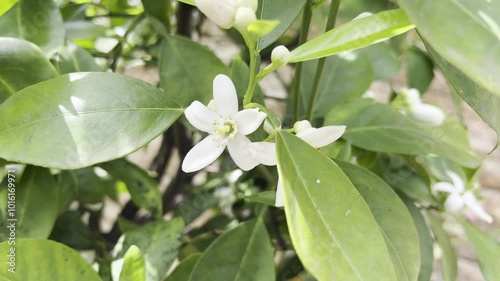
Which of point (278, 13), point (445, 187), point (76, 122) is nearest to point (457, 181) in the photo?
point (445, 187)

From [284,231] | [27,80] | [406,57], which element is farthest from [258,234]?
[406,57]

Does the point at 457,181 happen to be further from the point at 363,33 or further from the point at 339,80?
the point at 363,33

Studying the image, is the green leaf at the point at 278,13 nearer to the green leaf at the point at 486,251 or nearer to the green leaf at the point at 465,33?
the green leaf at the point at 465,33

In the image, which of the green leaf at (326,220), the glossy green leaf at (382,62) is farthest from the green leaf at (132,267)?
the glossy green leaf at (382,62)

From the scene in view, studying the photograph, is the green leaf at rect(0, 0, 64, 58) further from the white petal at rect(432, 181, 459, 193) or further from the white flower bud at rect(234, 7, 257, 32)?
the white petal at rect(432, 181, 459, 193)

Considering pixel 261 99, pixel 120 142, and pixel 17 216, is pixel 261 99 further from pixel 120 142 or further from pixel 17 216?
pixel 17 216
